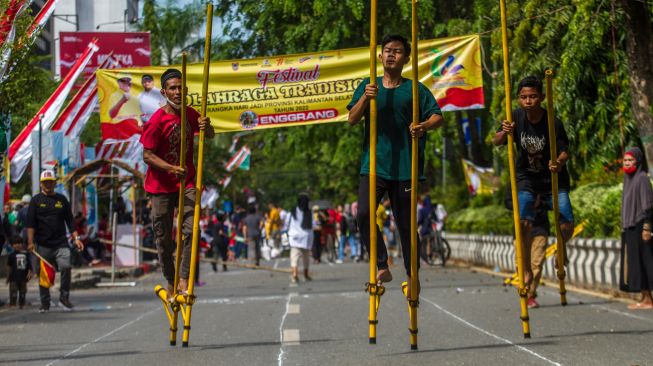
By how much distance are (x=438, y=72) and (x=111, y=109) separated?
4644 mm

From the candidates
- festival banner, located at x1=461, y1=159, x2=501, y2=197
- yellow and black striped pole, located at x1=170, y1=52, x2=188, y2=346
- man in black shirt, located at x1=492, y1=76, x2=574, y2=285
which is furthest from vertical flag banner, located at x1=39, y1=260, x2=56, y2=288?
festival banner, located at x1=461, y1=159, x2=501, y2=197

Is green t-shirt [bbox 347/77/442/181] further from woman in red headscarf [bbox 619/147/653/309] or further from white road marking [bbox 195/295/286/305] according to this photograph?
white road marking [bbox 195/295/286/305]

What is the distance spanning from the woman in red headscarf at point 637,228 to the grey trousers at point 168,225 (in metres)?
5.63

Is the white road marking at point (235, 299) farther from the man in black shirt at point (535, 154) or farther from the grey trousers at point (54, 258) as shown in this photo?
the man in black shirt at point (535, 154)

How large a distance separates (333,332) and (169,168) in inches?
108

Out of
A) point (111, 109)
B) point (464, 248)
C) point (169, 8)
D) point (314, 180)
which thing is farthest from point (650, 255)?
Result: point (314, 180)

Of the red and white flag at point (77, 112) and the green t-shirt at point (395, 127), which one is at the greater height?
the red and white flag at point (77, 112)

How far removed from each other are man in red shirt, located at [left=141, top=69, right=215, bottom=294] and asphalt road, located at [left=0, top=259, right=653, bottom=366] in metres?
0.82

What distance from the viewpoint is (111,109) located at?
1728cm

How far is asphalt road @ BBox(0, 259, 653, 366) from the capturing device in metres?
9.26

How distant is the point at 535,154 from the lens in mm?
11211

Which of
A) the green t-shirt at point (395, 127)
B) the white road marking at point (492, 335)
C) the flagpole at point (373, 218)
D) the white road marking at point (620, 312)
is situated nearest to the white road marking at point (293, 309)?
the white road marking at point (492, 335)

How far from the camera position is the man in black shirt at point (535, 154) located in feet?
35.5

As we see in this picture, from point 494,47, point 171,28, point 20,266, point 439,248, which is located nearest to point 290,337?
point 20,266
